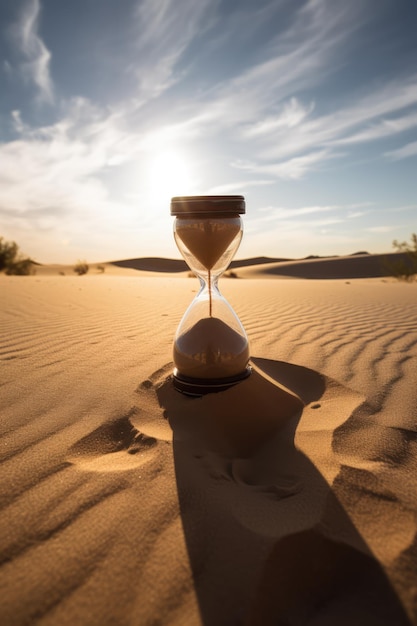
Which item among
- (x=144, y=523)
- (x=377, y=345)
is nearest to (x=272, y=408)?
(x=144, y=523)

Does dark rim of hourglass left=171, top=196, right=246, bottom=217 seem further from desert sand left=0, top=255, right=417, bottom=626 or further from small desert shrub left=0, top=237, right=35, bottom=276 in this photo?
small desert shrub left=0, top=237, right=35, bottom=276

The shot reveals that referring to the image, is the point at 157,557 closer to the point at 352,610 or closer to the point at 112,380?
the point at 352,610

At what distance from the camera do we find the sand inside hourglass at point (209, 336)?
1.95 meters

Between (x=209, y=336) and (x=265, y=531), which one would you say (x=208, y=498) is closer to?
(x=265, y=531)

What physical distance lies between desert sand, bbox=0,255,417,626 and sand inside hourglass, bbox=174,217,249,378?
15 cm

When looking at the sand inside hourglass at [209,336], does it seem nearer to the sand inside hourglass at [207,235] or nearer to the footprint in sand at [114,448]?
the sand inside hourglass at [207,235]

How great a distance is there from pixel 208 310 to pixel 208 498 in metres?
1.09

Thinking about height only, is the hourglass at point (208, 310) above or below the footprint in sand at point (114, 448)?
above

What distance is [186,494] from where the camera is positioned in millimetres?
1366

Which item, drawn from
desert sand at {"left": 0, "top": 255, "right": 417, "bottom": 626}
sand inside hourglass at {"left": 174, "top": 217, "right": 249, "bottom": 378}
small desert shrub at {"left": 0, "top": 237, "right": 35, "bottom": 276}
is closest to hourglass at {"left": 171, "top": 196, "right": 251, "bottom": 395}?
sand inside hourglass at {"left": 174, "top": 217, "right": 249, "bottom": 378}

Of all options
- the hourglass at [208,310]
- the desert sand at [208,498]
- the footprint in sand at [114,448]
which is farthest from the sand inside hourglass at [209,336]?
the footprint in sand at [114,448]

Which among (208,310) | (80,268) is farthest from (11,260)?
(208,310)

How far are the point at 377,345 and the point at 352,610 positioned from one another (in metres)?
2.94

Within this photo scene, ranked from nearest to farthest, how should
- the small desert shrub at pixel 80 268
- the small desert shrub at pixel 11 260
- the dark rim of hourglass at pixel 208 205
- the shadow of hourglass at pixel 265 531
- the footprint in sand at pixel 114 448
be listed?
A: the shadow of hourglass at pixel 265 531 → the footprint in sand at pixel 114 448 → the dark rim of hourglass at pixel 208 205 → the small desert shrub at pixel 11 260 → the small desert shrub at pixel 80 268
